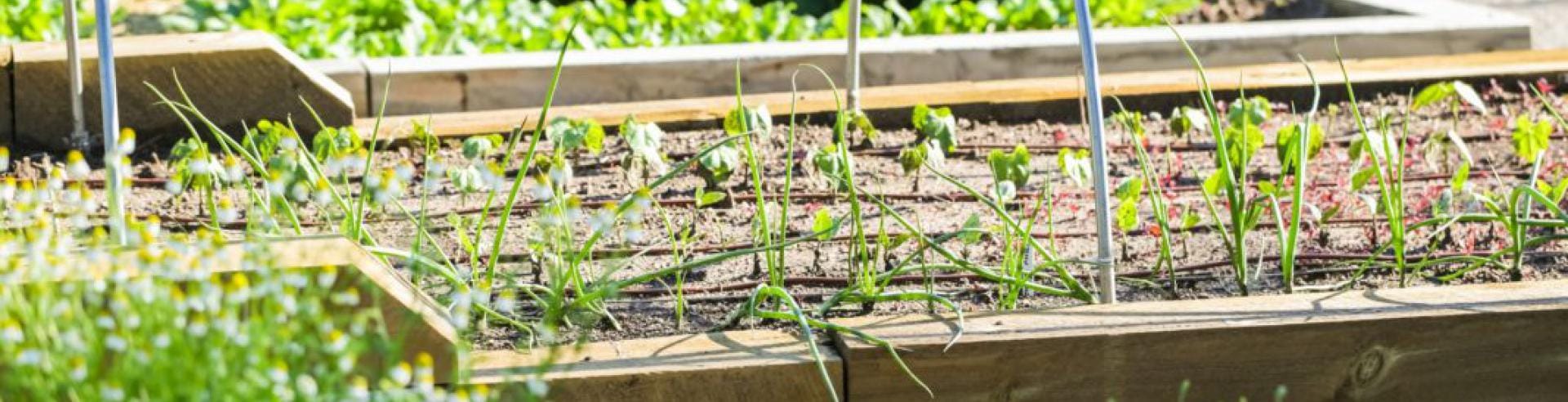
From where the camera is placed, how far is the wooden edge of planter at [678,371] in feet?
8.55

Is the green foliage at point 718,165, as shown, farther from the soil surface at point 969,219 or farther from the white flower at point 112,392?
the white flower at point 112,392

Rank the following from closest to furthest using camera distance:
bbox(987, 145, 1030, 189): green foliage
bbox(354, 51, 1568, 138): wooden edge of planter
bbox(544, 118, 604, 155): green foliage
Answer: bbox(987, 145, 1030, 189): green foliage, bbox(544, 118, 604, 155): green foliage, bbox(354, 51, 1568, 138): wooden edge of planter

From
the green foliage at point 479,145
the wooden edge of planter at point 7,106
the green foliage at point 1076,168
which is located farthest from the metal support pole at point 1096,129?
the wooden edge of planter at point 7,106

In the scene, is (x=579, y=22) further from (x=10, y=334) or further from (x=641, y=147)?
(x=10, y=334)

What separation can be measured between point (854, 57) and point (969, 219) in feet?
2.96

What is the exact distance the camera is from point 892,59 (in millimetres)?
4758

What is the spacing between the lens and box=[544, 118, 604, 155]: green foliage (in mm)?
3609

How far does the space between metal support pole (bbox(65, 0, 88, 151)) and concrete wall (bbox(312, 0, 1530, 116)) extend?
0.59m

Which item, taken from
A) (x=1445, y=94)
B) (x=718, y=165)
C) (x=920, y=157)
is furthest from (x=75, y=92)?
(x=1445, y=94)

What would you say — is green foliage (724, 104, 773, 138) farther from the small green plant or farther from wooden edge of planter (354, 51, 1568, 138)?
wooden edge of planter (354, 51, 1568, 138)

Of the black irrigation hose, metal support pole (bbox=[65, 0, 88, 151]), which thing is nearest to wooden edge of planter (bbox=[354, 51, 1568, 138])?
metal support pole (bbox=[65, 0, 88, 151])

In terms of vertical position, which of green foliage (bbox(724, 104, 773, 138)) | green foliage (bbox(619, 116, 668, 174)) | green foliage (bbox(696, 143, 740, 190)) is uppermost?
green foliage (bbox(724, 104, 773, 138))

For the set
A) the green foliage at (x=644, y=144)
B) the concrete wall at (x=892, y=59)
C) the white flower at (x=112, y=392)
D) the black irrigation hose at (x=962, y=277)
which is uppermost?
the concrete wall at (x=892, y=59)

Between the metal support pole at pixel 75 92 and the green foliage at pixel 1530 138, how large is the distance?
2544mm
